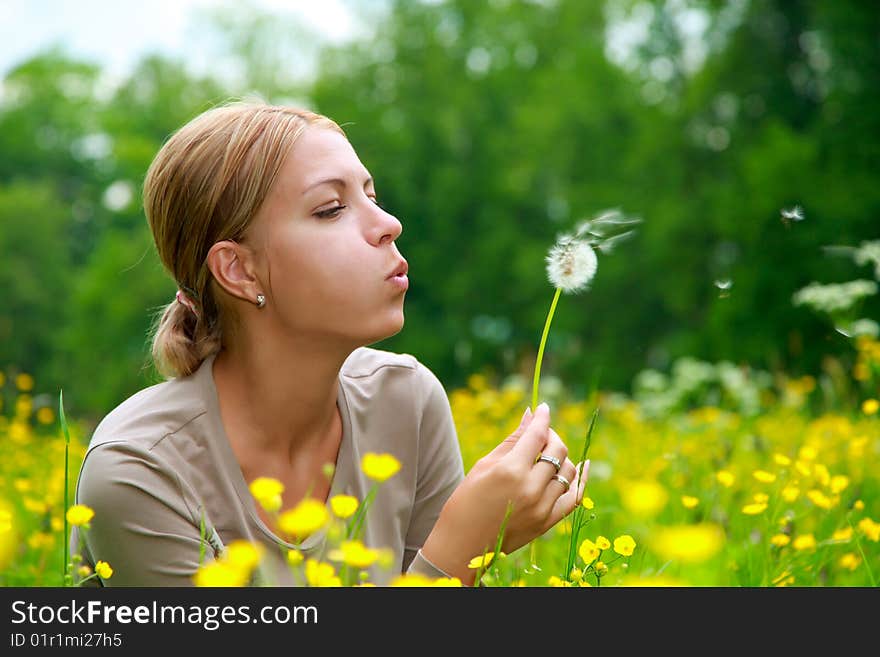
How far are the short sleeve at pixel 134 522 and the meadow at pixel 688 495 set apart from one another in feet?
0.39

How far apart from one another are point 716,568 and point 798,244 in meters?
12.8

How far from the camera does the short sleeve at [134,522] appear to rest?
5.57 ft

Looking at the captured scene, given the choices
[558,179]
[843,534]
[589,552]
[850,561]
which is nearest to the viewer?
[589,552]

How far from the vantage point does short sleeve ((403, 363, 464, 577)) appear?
2.24 metres

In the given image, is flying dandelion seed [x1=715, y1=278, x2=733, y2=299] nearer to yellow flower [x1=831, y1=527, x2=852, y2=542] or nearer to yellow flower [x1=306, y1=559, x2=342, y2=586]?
yellow flower [x1=831, y1=527, x2=852, y2=542]

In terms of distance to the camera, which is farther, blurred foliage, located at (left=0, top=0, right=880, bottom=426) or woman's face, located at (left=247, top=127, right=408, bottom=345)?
blurred foliage, located at (left=0, top=0, right=880, bottom=426)

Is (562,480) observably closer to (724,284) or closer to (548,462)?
(548,462)

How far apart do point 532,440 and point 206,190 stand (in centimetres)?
81

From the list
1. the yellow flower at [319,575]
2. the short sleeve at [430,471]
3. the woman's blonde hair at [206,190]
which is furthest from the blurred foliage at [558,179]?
the yellow flower at [319,575]

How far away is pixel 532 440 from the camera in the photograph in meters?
1.64

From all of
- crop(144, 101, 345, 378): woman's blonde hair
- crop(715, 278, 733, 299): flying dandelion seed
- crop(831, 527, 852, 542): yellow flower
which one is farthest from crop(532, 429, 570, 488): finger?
crop(831, 527, 852, 542): yellow flower

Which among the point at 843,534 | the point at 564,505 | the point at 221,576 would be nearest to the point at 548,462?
the point at 564,505

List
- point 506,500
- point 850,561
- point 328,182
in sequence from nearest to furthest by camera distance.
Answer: point 506,500
point 328,182
point 850,561

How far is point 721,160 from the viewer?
749 inches
